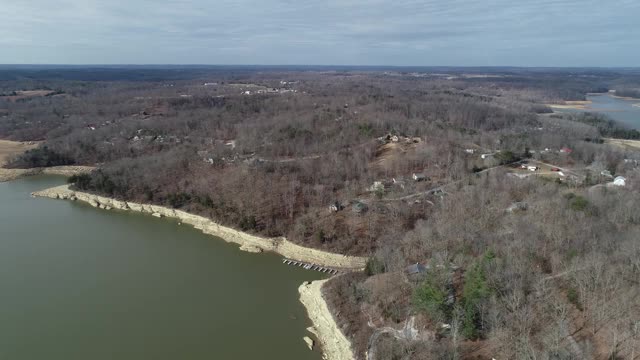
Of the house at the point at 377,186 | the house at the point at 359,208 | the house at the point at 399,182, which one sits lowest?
the house at the point at 359,208

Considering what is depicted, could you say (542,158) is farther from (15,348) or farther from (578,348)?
(15,348)

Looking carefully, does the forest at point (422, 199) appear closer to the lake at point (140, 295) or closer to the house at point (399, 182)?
the house at point (399, 182)

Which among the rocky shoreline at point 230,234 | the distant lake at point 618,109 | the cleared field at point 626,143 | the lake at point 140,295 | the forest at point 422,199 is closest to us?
the forest at point 422,199

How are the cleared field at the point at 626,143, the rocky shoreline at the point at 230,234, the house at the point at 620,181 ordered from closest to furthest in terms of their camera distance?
the rocky shoreline at the point at 230,234 < the house at the point at 620,181 < the cleared field at the point at 626,143

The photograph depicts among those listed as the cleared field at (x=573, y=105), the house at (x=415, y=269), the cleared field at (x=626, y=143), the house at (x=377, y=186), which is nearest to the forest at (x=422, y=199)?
the house at (x=415, y=269)

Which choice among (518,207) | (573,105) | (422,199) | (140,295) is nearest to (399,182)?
(422,199)

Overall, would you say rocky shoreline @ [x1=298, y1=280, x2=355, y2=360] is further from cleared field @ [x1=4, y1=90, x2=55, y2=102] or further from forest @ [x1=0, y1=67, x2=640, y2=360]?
cleared field @ [x1=4, y1=90, x2=55, y2=102]

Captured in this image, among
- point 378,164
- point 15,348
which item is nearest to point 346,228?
point 378,164
